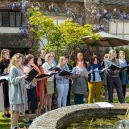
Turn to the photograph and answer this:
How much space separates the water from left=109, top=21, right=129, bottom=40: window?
1445cm

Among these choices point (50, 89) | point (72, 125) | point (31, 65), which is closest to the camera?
point (72, 125)

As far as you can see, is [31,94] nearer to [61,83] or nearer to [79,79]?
[61,83]

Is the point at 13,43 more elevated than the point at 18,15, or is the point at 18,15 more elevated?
the point at 18,15

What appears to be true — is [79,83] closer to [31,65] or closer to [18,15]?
[31,65]

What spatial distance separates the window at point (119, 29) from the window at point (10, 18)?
18.4ft

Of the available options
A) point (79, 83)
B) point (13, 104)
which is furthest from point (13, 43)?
point (13, 104)

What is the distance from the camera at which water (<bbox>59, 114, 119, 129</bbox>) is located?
4262 mm

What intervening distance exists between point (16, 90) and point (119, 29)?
1350 cm

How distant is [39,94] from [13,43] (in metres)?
9.86

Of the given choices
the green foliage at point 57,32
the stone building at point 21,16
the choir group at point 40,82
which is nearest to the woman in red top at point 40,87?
the choir group at point 40,82

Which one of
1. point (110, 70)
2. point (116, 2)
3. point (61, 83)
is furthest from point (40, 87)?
point (116, 2)

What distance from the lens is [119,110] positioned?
4.83 m

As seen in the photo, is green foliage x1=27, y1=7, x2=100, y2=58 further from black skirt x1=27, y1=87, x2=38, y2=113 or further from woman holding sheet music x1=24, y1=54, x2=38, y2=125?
black skirt x1=27, y1=87, x2=38, y2=113

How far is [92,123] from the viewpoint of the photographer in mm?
4445
